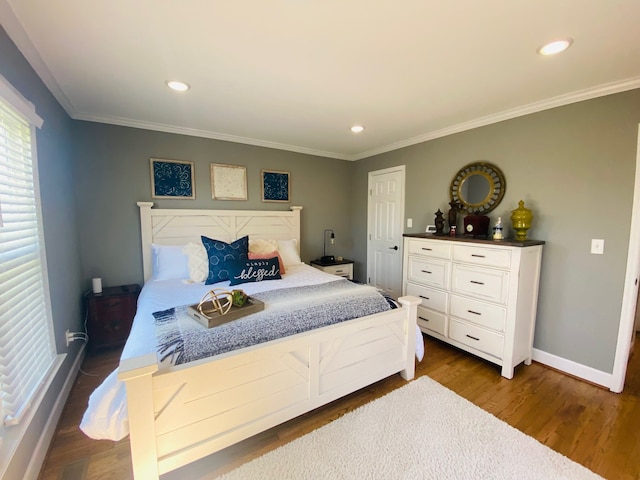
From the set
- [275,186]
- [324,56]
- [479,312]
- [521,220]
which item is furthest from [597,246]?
[275,186]

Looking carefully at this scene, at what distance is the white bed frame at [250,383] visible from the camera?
129 centimetres

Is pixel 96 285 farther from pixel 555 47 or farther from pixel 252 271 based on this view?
pixel 555 47

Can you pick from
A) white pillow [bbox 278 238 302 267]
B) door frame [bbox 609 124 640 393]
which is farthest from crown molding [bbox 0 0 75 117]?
door frame [bbox 609 124 640 393]

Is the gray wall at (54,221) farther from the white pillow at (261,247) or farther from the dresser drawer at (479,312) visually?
the dresser drawer at (479,312)

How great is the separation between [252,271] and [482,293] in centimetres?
209

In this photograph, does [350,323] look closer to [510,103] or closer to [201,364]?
[201,364]

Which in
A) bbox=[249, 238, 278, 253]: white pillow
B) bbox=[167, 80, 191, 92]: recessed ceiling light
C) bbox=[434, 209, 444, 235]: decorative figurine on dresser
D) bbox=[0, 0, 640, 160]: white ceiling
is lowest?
bbox=[249, 238, 278, 253]: white pillow

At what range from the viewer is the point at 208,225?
3.34 meters

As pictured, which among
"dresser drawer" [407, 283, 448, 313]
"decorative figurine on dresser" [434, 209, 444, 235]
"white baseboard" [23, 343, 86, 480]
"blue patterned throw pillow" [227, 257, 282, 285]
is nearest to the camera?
"white baseboard" [23, 343, 86, 480]

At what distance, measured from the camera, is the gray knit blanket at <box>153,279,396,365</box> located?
1461 millimetres

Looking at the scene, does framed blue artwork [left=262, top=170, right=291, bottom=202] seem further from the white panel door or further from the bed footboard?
the bed footboard

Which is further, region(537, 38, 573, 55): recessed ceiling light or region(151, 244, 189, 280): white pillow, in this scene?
region(151, 244, 189, 280): white pillow

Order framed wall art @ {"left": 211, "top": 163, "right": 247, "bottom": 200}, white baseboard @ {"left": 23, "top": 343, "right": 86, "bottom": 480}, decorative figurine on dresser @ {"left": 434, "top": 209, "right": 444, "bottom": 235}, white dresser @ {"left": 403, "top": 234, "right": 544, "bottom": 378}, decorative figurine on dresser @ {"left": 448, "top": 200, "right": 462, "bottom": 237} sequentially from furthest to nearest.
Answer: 1. framed wall art @ {"left": 211, "top": 163, "right": 247, "bottom": 200}
2. decorative figurine on dresser @ {"left": 434, "top": 209, "right": 444, "bottom": 235}
3. decorative figurine on dresser @ {"left": 448, "top": 200, "right": 462, "bottom": 237}
4. white dresser @ {"left": 403, "top": 234, "right": 544, "bottom": 378}
5. white baseboard @ {"left": 23, "top": 343, "right": 86, "bottom": 480}

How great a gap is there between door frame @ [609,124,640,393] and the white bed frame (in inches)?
59.2
